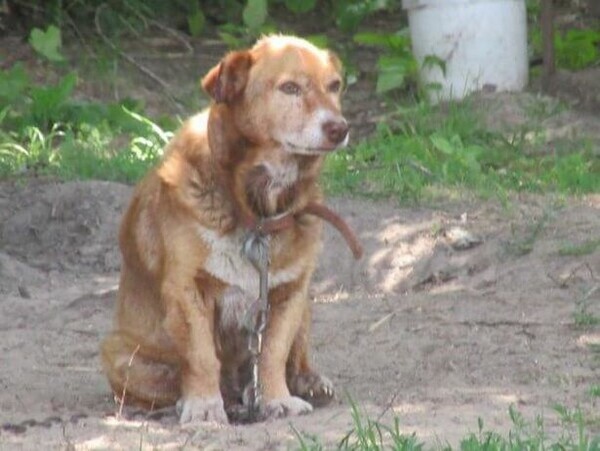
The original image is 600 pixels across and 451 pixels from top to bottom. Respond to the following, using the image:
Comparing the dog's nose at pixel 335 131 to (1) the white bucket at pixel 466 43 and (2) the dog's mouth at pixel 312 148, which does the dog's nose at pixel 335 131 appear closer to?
(2) the dog's mouth at pixel 312 148

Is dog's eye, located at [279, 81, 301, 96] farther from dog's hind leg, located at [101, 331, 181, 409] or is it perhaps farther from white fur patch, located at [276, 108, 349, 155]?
dog's hind leg, located at [101, 331, 181, 409]

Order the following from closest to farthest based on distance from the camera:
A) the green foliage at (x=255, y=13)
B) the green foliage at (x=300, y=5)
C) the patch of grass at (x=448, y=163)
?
1. the patch of grass at (x=448, y=163)
2. the green foliage at (x=255, y=13)
3. the green foliage at (x=300, y=5)

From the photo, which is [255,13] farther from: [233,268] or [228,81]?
[233,268]

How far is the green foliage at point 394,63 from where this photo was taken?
1038 centimetres

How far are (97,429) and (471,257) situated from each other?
2957 mm

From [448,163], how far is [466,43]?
1.65 m

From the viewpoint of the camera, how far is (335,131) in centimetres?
491

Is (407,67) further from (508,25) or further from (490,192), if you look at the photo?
(490,192)

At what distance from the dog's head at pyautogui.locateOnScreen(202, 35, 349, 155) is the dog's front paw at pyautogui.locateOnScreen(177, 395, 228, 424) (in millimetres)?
849

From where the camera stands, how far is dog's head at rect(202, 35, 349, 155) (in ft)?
16.3

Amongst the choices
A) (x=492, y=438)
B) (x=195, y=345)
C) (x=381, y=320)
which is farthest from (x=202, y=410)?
(x=381, y=320)

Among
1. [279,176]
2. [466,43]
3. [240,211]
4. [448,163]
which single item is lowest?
[448,163]

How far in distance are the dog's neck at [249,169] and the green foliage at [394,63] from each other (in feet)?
17.3

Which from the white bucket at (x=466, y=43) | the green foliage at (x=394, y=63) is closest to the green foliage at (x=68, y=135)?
the green foliage at (x=394, y=63)
